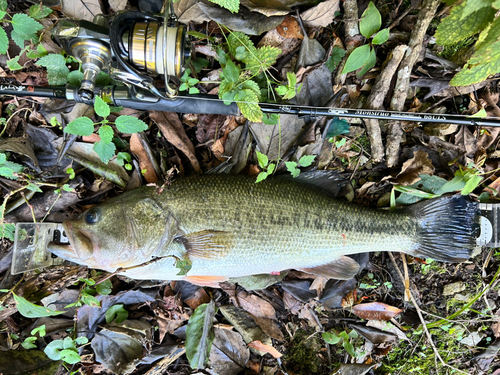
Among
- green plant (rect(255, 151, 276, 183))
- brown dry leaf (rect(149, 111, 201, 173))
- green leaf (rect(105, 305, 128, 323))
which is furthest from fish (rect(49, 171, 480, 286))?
green leaf (rect(105, 305, 128, 323))

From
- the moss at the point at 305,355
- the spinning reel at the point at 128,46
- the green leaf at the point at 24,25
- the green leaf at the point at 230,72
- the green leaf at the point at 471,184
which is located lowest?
the moss at the point at 305,355

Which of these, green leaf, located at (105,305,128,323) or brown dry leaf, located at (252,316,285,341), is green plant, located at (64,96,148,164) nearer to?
green leaf, located at (105,305,128,323)

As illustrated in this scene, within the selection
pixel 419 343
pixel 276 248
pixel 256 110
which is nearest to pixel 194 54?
pixel 256 110

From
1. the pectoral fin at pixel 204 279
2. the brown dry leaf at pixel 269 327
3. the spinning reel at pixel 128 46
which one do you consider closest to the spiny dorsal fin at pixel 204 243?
the pectoral fin at pixel 204 279

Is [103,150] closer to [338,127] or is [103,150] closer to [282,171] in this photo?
[282,171]

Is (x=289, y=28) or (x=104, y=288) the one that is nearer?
(x=289, y=28)

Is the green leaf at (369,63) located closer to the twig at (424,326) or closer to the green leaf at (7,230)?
the twig at (424,326)

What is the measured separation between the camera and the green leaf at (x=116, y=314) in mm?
2648

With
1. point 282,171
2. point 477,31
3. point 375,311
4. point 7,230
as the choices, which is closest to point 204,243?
point 282,171

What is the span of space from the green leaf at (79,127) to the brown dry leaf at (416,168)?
8.01ft

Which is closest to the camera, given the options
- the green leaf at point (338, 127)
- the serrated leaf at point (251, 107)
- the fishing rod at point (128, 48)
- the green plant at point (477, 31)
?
the green plant at point (477, 31)

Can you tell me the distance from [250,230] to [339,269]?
32.9 inches

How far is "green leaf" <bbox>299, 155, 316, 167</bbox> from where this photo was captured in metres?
2.36

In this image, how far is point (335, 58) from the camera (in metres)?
2.44
